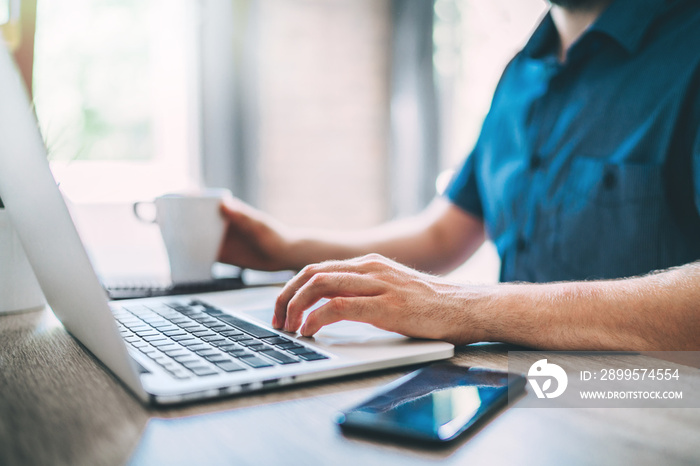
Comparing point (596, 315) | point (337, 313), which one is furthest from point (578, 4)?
point (337, 313)

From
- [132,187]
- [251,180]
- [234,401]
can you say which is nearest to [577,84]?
[234,401]

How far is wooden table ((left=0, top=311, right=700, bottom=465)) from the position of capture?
0.29 meters

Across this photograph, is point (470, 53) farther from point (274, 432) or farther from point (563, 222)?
point (274, 432)

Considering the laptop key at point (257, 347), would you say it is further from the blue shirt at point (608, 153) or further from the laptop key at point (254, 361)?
the blue shirt at point (608, 153)

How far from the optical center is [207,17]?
2070mm

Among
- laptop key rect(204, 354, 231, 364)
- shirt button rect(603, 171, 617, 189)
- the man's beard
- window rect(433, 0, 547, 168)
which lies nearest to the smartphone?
laptop key rect(204, 354, 231, 364)

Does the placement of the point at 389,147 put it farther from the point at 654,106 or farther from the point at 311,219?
the point at 654,106

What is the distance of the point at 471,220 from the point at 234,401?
40.3 inches

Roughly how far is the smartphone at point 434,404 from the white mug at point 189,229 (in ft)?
1.80

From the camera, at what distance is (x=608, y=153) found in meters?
0.92

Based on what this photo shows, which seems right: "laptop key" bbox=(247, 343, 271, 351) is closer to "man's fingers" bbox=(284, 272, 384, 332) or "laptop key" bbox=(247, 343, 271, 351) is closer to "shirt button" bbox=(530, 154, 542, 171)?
"man's fingers" bbox=(284, 272, 384, 332)

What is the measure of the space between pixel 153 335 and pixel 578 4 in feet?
3.27

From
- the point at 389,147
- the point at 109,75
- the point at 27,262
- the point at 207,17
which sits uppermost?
the point at 207,17

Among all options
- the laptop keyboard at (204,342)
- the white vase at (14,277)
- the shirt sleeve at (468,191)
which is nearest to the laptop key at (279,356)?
the laptop keyboard at (204,342)
